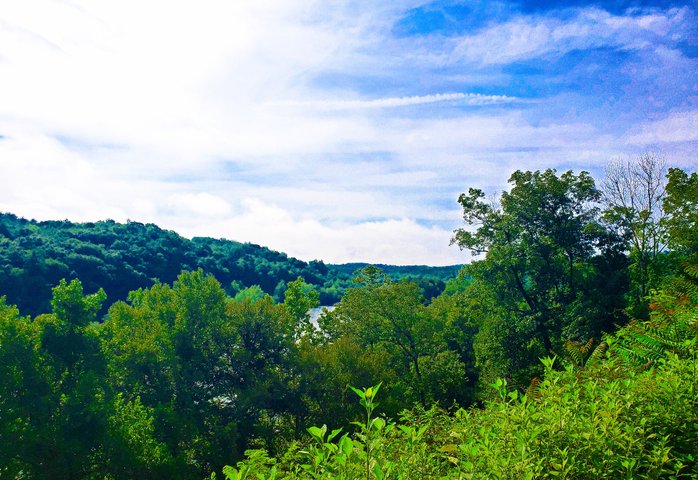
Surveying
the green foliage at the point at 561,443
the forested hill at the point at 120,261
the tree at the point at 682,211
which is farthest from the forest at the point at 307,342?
the forested hill at the point at 120,261

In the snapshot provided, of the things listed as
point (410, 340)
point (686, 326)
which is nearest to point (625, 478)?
point (686, 326)

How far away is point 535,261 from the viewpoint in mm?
22531

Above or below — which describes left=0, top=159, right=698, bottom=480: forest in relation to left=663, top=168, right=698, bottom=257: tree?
below

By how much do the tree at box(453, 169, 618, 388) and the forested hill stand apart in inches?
1609

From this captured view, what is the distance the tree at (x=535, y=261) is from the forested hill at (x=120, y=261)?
40.9m

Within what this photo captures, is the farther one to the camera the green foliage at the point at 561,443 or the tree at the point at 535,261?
the tree at the point at 535,261

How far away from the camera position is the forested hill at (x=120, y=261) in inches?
2564

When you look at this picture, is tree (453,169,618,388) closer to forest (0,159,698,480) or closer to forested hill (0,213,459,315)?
forest (0,159,698,480)

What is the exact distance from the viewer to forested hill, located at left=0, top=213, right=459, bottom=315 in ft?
214

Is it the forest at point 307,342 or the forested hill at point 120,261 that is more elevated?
the forested hill at point 120,261

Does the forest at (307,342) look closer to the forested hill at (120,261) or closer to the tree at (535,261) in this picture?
the tree at (535,261)

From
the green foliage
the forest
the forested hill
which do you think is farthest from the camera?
the forested hill

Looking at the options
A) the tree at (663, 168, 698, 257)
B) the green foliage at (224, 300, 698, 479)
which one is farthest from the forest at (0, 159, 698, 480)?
the green foliage at (224, 300, 698, 479)

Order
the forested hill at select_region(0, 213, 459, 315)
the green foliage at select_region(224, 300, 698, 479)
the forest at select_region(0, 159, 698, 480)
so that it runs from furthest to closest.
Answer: the forested hill at select_region(0, 213, 459, 315), the forest at select_region(0, 159, 698, 480), the green foliage at select_region(224, 300, 698, 479)
